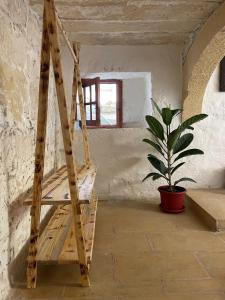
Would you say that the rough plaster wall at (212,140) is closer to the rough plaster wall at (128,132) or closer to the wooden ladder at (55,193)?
the rough plaster wall at (128,132)

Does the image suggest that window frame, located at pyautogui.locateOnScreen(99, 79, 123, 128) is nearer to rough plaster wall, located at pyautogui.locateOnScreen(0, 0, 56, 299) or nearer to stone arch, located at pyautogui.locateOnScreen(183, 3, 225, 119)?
stone arch, located at pyautogui.locateOnScreen(183, 3, 225, 119)

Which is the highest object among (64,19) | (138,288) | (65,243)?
(64,19)

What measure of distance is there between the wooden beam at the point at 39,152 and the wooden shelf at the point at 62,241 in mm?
99

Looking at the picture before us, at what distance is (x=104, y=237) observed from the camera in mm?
2344

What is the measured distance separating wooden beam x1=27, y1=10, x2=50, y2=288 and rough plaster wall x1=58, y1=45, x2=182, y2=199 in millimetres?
1665

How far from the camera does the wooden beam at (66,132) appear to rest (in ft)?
4.73

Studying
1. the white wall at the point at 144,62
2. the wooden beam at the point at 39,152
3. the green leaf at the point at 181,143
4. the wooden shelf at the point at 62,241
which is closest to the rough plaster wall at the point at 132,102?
the white wall at the point at 144,62

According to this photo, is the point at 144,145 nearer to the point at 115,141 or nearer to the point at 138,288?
the point at 115,141

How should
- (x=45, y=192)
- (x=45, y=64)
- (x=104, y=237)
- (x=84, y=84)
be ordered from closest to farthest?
(x=45, y=64), (x=45, y=192), (x=104, y=237), (x=84, y=84)

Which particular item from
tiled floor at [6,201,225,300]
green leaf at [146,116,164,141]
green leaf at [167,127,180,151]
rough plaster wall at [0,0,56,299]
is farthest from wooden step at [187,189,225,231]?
rough plaster wall at [0,0,56,299]

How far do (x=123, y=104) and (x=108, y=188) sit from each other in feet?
6.09

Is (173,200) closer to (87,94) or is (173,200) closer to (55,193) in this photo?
(55,193)

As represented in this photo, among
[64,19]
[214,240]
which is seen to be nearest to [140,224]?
[214,240]

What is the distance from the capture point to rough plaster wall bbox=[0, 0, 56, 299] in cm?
155
